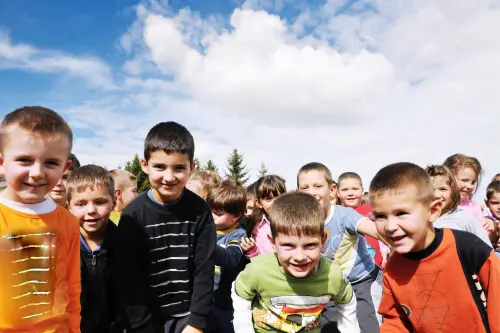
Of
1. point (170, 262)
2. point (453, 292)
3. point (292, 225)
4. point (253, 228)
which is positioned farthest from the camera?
point (253, 228)

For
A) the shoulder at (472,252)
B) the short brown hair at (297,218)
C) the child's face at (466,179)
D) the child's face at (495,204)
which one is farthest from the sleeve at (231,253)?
the child's face at (495,204)

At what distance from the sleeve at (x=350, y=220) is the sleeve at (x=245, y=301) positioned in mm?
1483

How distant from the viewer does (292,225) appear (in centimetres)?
270

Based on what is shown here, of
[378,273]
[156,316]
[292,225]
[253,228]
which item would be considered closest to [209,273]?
[156,316]

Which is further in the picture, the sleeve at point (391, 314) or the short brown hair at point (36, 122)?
the sleeve at point (391, 314)

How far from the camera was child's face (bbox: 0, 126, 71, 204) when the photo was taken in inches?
79.8

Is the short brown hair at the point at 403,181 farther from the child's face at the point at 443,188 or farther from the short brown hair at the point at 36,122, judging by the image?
the short brown hair at the point at 36,122

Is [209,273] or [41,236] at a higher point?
[41,236]

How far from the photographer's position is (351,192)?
7.34 m

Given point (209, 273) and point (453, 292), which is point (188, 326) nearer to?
point (209, 273)

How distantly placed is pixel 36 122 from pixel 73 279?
1.01 meters

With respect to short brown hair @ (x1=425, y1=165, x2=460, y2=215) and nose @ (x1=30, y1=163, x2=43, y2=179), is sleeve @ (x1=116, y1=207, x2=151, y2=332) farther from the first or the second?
short brown hair @ (x1=425, y1=165, x2=460, y2=215)

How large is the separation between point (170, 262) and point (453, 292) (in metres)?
2.00

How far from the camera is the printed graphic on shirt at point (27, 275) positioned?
6.58 feet
